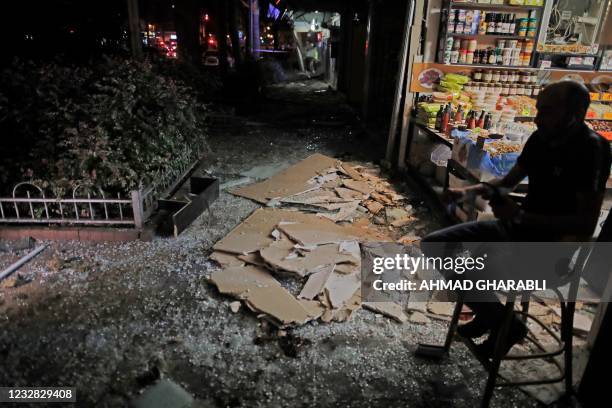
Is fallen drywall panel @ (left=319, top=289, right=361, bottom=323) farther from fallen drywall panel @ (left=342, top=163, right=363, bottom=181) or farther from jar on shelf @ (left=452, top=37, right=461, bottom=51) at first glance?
jar on shelf @ (left=452, top=37, right=461, bottom=51)

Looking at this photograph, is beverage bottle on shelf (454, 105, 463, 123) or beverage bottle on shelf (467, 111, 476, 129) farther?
beverage bottle on shelf (454, 105, 463, 123)

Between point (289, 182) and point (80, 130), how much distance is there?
366 centimetres

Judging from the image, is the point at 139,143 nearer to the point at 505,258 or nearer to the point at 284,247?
the point at 284,247

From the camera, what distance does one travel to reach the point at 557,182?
2592 mm

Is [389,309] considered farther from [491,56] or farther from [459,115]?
[491,56]

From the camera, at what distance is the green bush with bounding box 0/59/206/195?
5.44 metres

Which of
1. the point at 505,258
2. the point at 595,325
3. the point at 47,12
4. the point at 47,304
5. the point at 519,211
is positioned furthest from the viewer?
the point at 47,12

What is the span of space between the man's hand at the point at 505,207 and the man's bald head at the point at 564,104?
53cm

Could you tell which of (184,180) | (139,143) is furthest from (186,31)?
(139,143)

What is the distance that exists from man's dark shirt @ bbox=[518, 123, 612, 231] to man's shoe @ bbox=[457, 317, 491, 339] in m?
0.89

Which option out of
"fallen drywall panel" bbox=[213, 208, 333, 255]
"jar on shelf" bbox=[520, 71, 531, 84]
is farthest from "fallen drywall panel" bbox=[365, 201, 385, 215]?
"jar on shelf" bbox=[520, 71, 531, 84]

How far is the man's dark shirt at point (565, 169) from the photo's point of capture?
241 centimetres

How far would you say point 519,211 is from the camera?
2512mm

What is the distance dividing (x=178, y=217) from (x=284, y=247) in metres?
1.62
